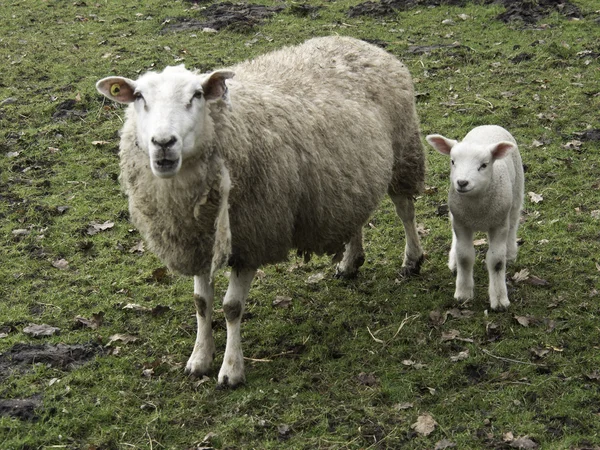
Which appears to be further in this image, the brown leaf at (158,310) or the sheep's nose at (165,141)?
the brown leaf at (158,310)

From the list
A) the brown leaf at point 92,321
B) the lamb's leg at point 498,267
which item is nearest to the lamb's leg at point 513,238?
→ the lamb's leg at point 498,267

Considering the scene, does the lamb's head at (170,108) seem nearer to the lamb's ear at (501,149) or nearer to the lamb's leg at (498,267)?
the lamb's ear at (501,149)

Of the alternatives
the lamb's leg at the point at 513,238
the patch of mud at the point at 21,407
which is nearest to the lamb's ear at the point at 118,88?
the patch of mud at the point at 21,407

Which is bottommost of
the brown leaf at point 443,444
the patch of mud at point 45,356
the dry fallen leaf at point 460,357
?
the dry fallen leaf at point 460,357

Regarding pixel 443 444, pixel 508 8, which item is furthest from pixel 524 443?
pixel 508 8

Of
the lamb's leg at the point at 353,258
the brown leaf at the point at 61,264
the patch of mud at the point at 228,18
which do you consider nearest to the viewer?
the lamb's leg at the point at 353,258

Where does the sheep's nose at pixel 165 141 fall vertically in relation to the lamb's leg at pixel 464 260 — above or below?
above

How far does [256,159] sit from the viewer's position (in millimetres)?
4969

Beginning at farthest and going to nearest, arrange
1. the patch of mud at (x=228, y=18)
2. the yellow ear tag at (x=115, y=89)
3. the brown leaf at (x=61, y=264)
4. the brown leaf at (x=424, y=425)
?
the patch of mud at (x=228, y=18), the brown leaf at (x=61, y=264), the yellow ear tag at (x=115, y=89), the brown leaf at (x=424, y=425)

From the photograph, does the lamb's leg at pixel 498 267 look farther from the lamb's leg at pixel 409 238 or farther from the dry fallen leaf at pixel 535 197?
the dry fallen leaf at pixel 535 197

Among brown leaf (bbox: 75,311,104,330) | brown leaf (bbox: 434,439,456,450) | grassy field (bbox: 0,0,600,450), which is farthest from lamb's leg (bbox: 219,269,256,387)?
brown leaf (bbox: 434,439,456,450)

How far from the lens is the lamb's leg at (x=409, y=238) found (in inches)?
258

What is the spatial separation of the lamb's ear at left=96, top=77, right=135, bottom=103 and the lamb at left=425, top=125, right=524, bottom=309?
7.32ft

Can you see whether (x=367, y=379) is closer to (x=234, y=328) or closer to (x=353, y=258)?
(x=234, y=328)
